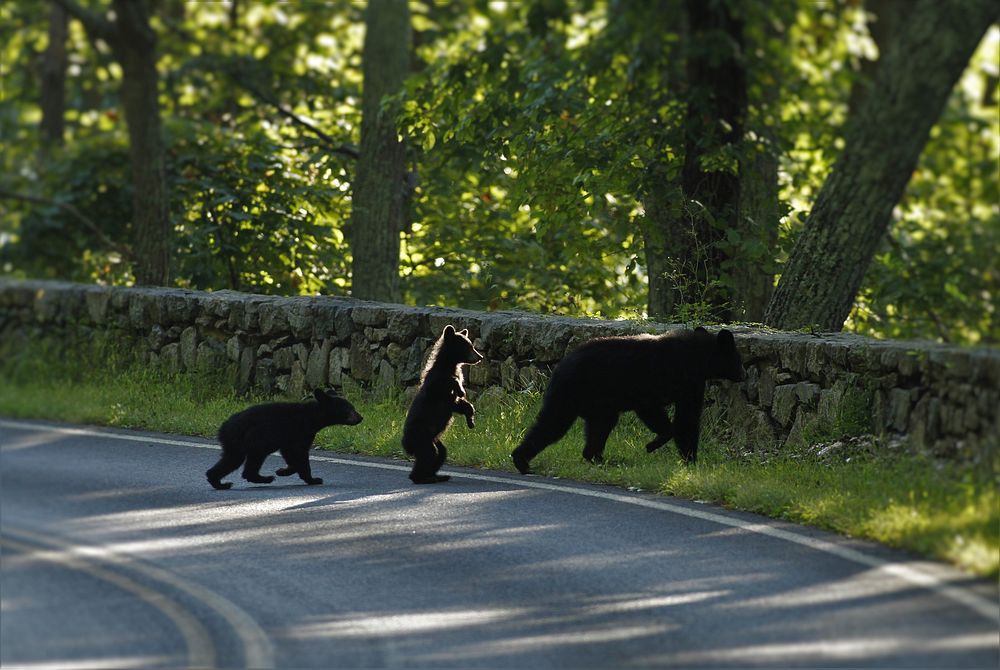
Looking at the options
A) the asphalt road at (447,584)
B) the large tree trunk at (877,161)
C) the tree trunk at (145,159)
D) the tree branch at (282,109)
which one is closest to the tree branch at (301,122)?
the tree branch at (282,109)

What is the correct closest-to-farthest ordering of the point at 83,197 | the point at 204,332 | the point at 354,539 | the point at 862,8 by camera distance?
the point at 354,539 → the point at 204,332 → the point at 83,197 → the point at 862,8

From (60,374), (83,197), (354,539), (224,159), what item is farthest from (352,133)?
(354,539)

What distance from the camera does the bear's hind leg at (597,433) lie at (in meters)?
11.4

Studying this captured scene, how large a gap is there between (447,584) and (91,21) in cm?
1452

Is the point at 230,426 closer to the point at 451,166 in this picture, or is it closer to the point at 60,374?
the point at 60,374

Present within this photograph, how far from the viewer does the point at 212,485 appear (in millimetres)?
10961

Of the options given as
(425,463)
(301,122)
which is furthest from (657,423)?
(301,122)

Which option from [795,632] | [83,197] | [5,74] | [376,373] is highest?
[5,74]

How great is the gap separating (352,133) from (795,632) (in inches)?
754

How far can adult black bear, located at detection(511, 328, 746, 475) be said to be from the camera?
11.2m

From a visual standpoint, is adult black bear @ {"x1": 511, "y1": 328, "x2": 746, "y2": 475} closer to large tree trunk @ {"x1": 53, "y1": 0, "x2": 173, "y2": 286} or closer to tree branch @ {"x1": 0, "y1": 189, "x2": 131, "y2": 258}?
large tree trunk @ {"x1": 53, "y1": 0, "x2": 173, "y2": 286}

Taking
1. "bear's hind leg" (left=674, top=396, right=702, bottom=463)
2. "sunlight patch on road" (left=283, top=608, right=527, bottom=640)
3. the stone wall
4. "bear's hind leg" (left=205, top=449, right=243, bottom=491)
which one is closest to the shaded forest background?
the stone wall

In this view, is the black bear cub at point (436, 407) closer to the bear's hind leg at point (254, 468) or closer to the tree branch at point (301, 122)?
the bear's hind leg at point (254, 468)

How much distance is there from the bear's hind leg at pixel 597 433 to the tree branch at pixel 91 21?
1172cm
